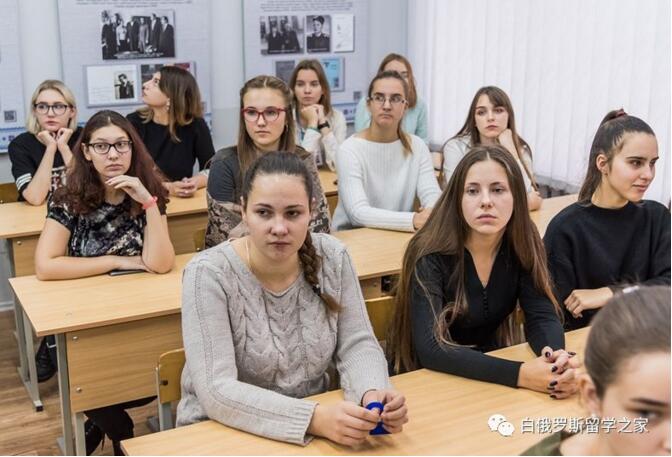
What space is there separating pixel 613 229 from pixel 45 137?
2899 millimetres

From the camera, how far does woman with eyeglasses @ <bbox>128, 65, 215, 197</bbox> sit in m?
4.70

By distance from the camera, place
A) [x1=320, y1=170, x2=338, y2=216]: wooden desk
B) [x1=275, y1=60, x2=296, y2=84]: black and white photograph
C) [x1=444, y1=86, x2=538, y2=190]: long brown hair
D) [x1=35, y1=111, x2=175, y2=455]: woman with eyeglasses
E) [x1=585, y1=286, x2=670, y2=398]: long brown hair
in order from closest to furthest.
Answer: [x1=585, y1=286, x2=670, y2=398]: long brown hair
[x1=35, y1=111, x2=175, y2=455]: woman with eyeglasses
[x1=444, y1=86, x2=538, y2=190]: long brown hair
[x1=320, y1=170, x2=338, y2=216]: wooden desk
[x1=275, y1=60, x2=296, y2=84]: black and white photograph

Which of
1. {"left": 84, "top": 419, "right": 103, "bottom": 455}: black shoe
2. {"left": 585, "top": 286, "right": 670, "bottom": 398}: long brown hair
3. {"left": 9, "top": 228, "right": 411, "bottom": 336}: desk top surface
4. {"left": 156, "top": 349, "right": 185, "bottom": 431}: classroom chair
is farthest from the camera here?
{"left": 84, "top": 419, "right": 103, "bottom": 455}: black shoe

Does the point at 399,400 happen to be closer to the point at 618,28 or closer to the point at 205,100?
the point at 618,28

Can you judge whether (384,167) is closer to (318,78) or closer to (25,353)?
(318,78)

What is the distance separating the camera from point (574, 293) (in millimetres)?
2594

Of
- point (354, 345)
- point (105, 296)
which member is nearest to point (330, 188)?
point (105, 296)

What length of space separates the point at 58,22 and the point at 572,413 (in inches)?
158

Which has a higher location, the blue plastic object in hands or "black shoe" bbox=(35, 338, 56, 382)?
the blue plastic object in hands

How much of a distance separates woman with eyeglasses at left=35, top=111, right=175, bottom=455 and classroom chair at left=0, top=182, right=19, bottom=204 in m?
1.53

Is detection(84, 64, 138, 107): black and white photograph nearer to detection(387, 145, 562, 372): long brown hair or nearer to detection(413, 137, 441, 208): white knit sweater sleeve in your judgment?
detection(413, 137, 441, 208): white knit sweater sleeve

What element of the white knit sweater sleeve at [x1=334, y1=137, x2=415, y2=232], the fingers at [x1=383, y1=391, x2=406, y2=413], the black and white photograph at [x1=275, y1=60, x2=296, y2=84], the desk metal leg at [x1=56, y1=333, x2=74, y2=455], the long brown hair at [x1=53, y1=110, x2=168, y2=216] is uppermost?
the black and white photograph at [x1=275, y1=60, x2=296, y2=84]

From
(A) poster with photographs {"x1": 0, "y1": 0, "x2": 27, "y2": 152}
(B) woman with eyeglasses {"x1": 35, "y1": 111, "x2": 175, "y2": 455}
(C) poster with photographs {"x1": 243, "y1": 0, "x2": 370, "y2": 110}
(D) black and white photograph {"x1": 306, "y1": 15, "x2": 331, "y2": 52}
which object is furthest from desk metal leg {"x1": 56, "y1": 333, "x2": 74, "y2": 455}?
(D) black and white photograph {"x1": 306, "y1": 15, "x2": 331, "y2": 52}

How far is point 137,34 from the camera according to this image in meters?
5.02
